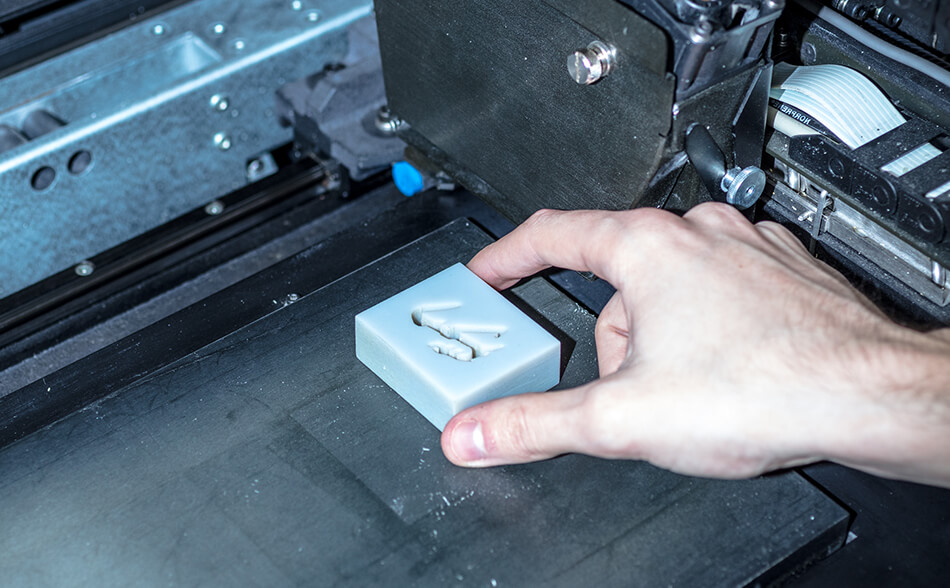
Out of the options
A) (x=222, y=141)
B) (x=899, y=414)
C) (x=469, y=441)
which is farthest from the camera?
(x=222, y=141)

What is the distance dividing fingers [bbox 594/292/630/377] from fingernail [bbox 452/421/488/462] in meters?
0.17

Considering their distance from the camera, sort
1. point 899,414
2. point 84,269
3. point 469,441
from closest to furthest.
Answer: point 899,414, point 469,441, point 84,269

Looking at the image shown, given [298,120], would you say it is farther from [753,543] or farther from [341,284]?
[753,543]

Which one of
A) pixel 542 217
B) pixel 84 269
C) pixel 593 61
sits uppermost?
pixel 593 61

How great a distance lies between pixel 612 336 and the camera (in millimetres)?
1114

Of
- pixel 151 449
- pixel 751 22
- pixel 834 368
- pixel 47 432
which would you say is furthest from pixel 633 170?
pixel 47 432

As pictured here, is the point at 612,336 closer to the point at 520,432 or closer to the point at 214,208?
the point at 520,432

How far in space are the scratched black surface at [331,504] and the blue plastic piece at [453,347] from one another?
0.14 ft

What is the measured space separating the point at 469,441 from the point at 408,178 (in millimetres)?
587

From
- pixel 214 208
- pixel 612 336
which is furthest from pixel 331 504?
pixel 214 208

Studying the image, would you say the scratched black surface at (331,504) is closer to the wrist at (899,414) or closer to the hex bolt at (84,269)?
the wrist at (899,414)

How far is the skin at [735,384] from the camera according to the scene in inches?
36.0

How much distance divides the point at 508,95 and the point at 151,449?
1.88 feet

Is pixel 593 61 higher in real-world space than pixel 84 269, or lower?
higher
